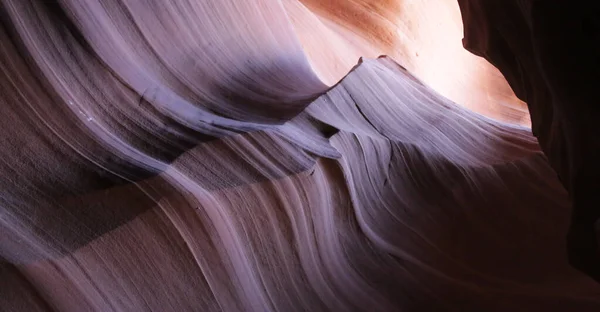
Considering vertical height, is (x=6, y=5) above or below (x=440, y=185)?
above

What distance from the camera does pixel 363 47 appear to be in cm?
217

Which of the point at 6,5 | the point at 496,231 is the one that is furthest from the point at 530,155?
the point at 6,5

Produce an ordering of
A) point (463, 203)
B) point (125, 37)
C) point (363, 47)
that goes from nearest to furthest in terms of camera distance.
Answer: point (125, 37) → point (463, 203) → point (363, 47)

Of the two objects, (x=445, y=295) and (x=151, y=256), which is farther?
(x=445, y=295)

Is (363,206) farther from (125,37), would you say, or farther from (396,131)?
(125,37)

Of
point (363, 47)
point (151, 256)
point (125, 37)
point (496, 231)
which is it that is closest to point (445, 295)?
point (496, 231)

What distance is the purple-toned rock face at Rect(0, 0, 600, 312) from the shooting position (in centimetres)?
79

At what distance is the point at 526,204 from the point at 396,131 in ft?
1.03

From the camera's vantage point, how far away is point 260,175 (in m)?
0.95

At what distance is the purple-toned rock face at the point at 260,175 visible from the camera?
789mm

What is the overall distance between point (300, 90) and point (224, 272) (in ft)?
1.71

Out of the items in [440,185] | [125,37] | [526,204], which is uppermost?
[125,37]

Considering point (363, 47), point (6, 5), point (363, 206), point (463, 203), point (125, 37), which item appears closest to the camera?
point (6, 5)

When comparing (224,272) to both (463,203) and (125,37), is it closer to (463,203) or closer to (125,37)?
(125,37)
